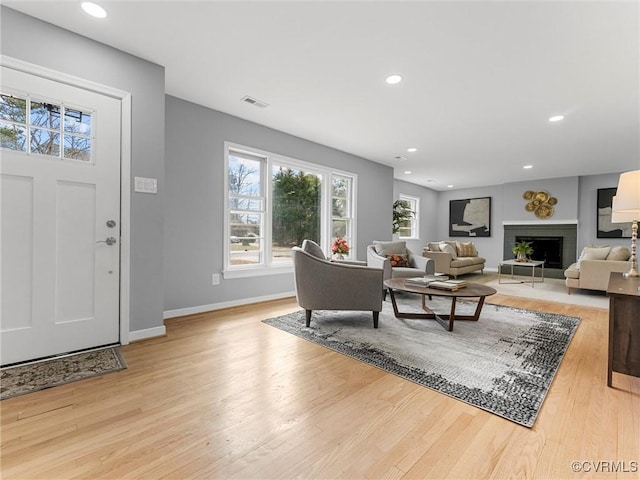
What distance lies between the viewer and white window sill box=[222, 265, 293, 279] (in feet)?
12.3

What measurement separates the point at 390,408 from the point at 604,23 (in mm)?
2898

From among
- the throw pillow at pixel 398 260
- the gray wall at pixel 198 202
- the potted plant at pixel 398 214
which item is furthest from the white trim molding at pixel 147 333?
the potted plant at pixel 398 214

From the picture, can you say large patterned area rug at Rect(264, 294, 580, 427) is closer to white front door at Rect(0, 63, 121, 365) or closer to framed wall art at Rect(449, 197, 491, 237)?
white front door at Rect(0, 63, 121, 365)

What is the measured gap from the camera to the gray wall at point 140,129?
2246 millimetres

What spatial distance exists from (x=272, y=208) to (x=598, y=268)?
5171 millimetres

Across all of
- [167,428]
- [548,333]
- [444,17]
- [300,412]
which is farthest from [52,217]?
[548,333]

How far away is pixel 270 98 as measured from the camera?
328 centimetres

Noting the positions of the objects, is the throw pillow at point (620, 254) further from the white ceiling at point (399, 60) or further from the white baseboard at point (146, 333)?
the white baseboard at point (146, 333)

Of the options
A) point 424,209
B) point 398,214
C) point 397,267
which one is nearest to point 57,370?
point 397,267

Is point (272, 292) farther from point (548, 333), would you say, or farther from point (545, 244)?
point (545, 244)

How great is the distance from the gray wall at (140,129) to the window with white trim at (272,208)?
108cm

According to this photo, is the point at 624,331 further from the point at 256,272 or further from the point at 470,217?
the point at 470,217

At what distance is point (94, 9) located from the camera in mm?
2006

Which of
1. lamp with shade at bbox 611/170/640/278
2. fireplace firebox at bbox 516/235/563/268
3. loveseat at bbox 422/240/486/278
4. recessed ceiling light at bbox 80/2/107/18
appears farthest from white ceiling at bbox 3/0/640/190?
fireplace firebox at bbox 516/235/563/268
